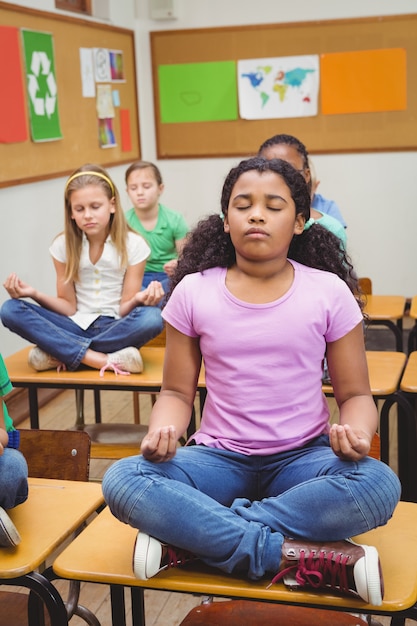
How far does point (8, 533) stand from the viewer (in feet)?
4.64

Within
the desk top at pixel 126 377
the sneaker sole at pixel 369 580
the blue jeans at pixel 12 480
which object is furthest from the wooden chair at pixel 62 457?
the sneaker sole at pixel 369 580

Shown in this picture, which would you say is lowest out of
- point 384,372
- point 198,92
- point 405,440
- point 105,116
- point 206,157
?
point 405,440

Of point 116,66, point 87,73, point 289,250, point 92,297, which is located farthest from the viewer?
point 116,66

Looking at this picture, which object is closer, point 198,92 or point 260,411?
point 260,411

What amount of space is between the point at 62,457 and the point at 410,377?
1.07m

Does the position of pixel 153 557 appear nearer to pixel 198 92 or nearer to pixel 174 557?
pixel 174 557

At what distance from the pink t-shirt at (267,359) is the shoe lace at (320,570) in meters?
0.30

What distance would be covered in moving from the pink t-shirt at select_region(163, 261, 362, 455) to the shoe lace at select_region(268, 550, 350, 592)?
0.30 m

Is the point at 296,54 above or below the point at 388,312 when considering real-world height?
above

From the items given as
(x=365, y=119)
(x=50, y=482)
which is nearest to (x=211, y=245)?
(x=50, y=482)

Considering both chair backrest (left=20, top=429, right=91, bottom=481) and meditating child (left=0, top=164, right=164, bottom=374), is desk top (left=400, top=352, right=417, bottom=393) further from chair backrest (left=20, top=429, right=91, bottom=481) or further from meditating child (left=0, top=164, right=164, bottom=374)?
chair backrest (left=20, top=429, right=91, bottom=481)

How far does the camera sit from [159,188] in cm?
418

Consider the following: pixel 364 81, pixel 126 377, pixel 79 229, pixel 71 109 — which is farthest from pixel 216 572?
pixel 364 81

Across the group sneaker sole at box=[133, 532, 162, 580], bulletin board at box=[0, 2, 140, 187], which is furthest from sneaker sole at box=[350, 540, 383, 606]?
bulletin board at box=[0, 2, 140, 187]
